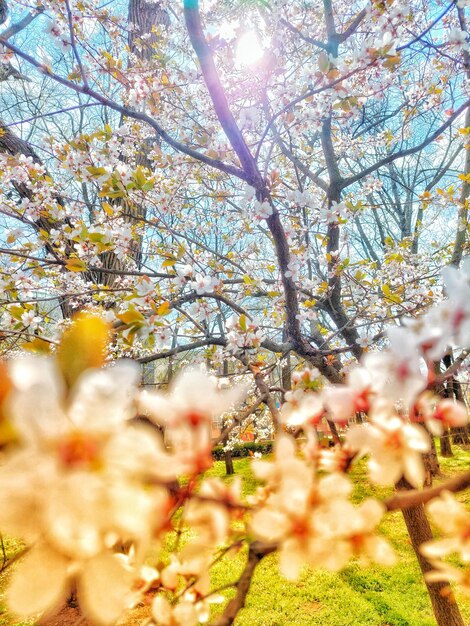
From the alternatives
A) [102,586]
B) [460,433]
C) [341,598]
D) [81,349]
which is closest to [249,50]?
[460,433]

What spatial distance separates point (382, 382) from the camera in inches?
12.6

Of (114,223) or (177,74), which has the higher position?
(177,74)

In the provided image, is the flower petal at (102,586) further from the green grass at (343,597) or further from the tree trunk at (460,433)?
the green grass at (343,597)

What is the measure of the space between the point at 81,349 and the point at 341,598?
15.8 feet

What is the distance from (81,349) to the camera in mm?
242

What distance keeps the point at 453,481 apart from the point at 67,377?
297 mm

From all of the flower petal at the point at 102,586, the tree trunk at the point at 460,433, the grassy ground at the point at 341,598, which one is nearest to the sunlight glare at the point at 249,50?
the tree trunk at the point at 460,433

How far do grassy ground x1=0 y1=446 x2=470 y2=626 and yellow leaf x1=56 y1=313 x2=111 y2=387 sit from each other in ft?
14.4

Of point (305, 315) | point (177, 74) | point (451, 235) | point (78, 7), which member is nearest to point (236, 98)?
point (177, 74)

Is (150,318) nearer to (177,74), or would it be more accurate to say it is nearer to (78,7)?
(78,7)

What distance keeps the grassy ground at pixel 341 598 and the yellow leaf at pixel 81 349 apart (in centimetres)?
439

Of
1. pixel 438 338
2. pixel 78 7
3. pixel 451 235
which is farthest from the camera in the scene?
pixel 451 235

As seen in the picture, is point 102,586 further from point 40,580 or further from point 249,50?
point 249,50

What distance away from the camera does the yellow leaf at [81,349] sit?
237mm
